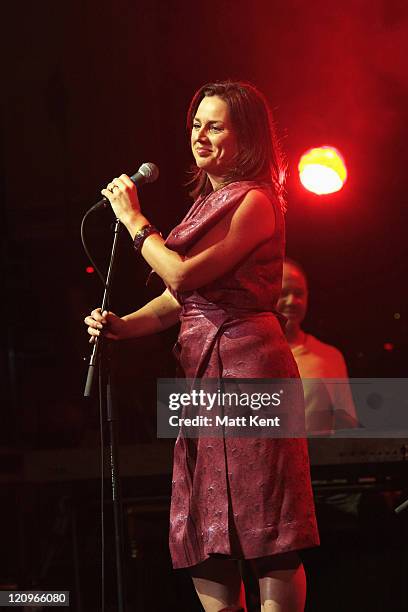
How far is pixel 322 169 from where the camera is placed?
4.25m

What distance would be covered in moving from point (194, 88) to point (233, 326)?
259cm

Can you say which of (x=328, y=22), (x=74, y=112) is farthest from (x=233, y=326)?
(x=74, y=112)

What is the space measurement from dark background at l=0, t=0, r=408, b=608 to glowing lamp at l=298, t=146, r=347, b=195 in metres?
0.07

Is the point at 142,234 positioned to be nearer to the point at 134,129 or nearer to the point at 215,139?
the point at 215,139

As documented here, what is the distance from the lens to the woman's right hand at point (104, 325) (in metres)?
1.96

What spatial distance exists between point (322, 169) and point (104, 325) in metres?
2.50

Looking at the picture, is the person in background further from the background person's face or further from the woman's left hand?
the woman's left hand

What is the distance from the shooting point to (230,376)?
1.89m

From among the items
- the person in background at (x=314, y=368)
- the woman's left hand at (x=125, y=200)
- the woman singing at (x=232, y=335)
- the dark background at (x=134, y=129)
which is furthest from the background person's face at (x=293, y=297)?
the woman's left hand at (x=125, y=200)

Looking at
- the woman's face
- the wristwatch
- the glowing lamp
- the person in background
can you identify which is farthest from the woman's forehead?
the glowing lamp

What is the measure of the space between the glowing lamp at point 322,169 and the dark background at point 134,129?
0.07m

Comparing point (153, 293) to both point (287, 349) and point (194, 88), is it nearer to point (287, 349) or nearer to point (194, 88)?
point (194, 88)

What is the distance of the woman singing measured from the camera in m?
1.83

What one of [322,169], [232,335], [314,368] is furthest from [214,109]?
[322,169]
